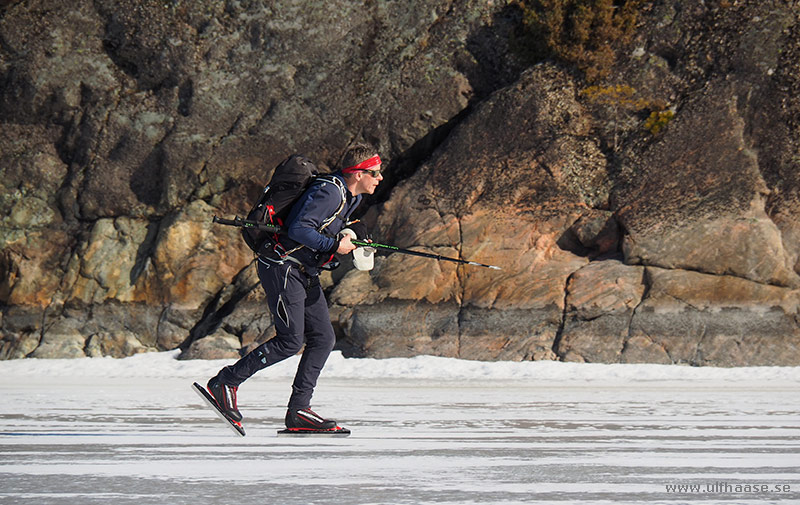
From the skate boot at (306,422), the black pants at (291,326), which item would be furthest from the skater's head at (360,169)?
the skate boot at (306,422)

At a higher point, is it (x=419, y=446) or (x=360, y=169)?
(x=360, y=169)

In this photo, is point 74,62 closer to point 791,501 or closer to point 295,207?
point 295,207

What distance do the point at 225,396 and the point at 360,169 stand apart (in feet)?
6.12

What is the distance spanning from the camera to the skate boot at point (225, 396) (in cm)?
579

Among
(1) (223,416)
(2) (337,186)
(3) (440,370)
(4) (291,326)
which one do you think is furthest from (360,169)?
(3) (440,370)

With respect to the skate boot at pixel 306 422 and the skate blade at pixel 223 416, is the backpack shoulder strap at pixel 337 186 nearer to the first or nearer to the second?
the skate boot at pixel 306 422

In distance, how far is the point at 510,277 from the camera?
47.2ft

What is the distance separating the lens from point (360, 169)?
611 cm

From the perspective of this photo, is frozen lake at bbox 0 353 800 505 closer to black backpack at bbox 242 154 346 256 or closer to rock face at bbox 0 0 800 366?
black backpack at bbox 242 154 346 256

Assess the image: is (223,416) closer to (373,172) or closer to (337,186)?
(337,186)

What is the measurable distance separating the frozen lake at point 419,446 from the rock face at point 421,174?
11.9ft

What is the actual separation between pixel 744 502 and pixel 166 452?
10.3 feet

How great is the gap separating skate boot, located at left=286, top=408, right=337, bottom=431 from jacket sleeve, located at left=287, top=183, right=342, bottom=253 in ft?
3.80

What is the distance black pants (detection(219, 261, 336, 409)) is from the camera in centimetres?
581
